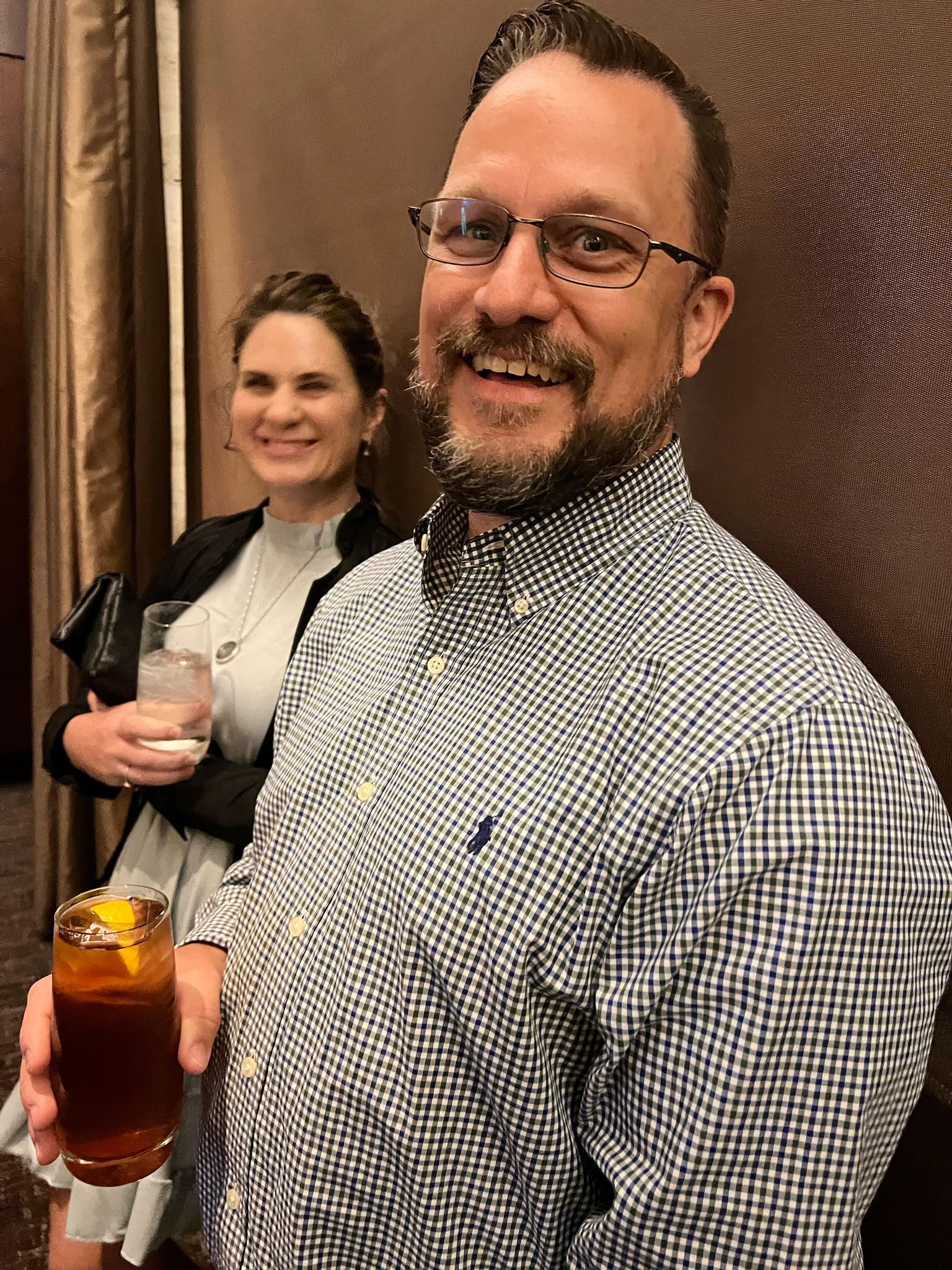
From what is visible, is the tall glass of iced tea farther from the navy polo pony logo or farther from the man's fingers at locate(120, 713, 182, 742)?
the man's fingers at locate(120, 713, 182, 742)

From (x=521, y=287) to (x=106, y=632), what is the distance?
922 mm

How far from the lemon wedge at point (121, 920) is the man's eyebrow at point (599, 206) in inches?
29.7

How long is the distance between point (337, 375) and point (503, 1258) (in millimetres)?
1295

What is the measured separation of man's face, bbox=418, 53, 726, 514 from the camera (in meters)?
0.79

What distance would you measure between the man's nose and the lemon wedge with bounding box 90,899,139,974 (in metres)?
0.65

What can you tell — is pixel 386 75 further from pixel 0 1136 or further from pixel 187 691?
pixel 0 1136

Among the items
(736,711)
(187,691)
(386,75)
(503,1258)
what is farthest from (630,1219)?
(386,75)

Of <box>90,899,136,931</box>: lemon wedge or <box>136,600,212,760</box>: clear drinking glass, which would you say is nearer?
<box>90,899,136,931</box>: lemon wedge

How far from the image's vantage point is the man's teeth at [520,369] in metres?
0.80

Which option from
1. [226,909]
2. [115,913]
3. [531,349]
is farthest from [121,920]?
[531,349]

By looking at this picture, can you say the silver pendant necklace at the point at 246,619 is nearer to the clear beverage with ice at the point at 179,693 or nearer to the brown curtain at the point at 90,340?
the clear beverage with ice at the point at 179,693

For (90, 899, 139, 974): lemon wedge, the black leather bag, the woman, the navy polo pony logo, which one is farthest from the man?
the black leather bag

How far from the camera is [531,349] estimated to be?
802mm

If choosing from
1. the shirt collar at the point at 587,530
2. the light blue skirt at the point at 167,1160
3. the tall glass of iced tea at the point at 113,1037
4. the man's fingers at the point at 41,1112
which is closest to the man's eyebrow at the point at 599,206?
the shirt collar at the point at 587,530
